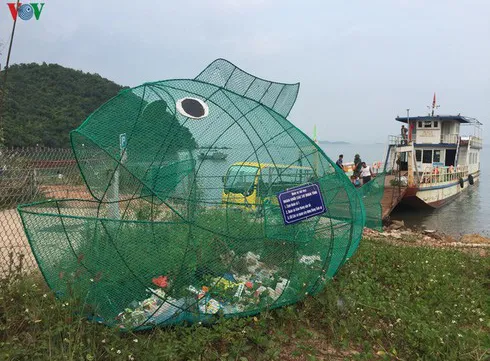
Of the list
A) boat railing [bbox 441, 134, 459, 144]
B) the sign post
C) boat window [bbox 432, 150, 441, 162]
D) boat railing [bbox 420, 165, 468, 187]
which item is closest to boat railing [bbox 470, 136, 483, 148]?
boat railing [bbox 420, 165, 468, 187]

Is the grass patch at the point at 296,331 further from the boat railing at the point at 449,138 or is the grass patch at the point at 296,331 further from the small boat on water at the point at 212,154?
the boat railing at the point at 449,138

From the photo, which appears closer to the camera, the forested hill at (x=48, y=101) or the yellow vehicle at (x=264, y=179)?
the yellow vehicle at (x=264, y=179)

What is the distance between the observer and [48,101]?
29.9 metres

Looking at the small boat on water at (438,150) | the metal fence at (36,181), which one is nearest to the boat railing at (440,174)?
the small boat on water at (438,150)

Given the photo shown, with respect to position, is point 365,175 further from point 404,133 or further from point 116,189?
point 116,189

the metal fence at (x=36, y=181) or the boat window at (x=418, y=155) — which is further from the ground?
the boat window at (x=418, y=155)

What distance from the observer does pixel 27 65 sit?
36.7 metres

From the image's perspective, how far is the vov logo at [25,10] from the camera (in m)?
5.01

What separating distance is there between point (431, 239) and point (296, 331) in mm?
8663

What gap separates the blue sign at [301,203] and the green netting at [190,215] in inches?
7.1

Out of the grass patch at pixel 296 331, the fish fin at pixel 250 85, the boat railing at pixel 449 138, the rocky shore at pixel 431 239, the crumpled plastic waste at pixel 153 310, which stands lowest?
the rocky shore at pixel 431 239

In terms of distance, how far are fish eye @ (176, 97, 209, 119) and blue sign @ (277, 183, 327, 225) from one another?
1069mm

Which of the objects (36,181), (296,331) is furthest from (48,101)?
(296,331)

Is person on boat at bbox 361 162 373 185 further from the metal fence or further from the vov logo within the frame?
the vov logo
